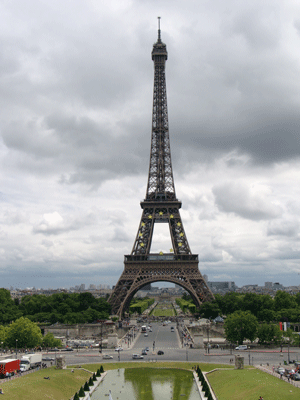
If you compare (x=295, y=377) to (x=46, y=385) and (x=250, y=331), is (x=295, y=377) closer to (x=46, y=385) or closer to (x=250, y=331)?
(x=250, y=331)

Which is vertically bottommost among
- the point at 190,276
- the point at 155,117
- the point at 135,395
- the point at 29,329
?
the point at 135,395

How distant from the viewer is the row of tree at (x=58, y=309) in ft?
347

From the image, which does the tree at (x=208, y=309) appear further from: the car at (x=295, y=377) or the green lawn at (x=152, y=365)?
the car at (x=295, y=377)

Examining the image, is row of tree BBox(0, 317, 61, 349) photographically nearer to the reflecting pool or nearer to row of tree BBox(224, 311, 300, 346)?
the reflecting pool

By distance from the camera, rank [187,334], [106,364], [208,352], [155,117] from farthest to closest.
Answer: [155,117], [187,334], [208,352], [106,364]

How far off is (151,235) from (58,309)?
3363 centimetres

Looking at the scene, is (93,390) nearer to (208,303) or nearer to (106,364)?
(106,364)

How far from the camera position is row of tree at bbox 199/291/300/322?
100438 mm

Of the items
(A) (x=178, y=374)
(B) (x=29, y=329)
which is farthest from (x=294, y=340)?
(B) (x=29, y=329)

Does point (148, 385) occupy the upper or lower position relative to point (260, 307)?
lower

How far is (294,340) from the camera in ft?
250

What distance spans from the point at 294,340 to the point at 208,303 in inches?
1278

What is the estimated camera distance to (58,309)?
11506cm

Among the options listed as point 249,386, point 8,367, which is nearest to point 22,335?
point 8,367
